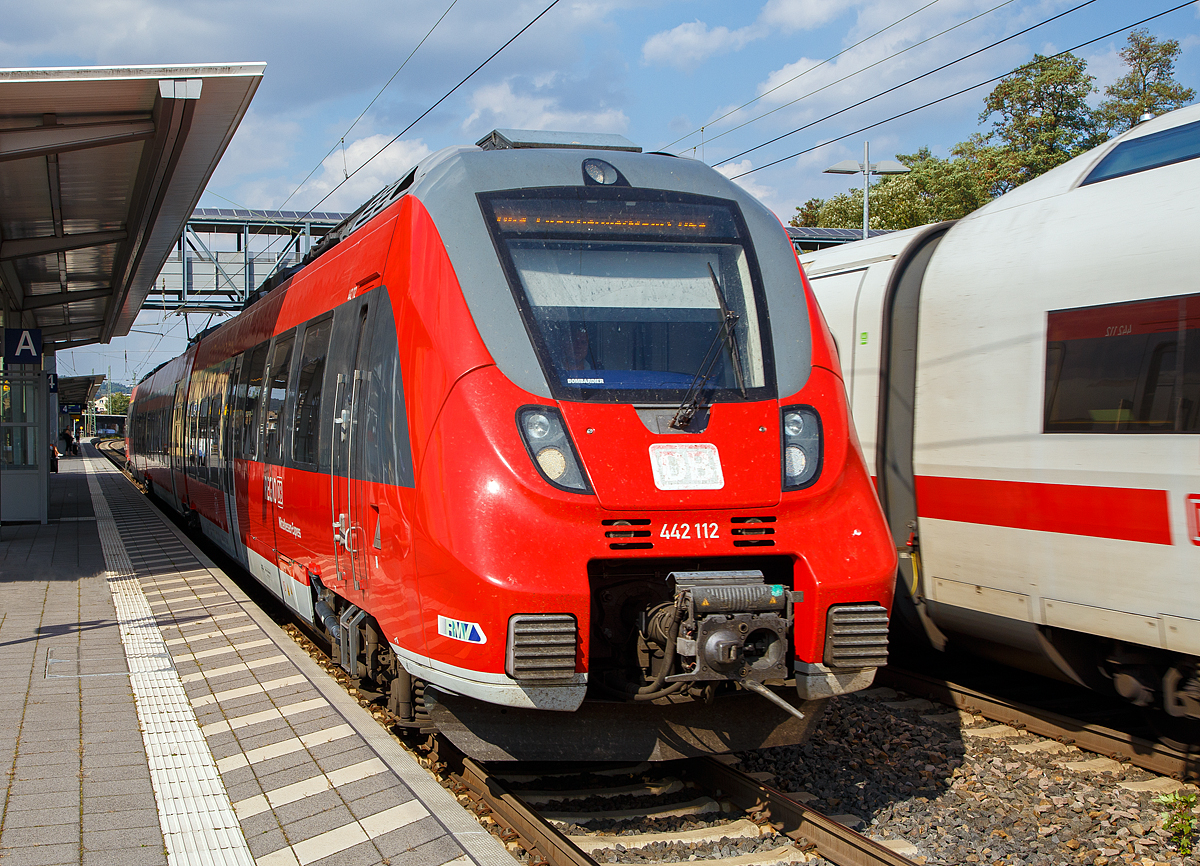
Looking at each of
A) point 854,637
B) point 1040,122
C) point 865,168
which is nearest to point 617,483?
point 854,637

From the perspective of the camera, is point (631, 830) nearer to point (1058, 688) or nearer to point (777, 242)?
point (777, 242)

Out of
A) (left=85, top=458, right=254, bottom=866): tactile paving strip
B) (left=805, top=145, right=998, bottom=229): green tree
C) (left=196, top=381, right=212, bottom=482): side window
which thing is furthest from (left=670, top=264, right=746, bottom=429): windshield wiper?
(left=805, top=145, right=998, bottom=229): green tree

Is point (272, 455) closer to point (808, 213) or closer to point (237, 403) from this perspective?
point (237, 403)

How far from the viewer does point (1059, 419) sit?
5953 mm

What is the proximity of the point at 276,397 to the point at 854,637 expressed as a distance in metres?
5.34

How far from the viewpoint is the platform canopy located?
30.3ft

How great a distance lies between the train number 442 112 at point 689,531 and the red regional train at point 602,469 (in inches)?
0.5

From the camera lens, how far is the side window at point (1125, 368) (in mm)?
5258

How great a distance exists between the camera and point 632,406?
4602 mm

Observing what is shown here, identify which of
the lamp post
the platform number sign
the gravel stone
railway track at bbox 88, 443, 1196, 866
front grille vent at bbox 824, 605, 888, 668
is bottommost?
the gravel stone

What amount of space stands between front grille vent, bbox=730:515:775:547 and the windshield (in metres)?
0.61

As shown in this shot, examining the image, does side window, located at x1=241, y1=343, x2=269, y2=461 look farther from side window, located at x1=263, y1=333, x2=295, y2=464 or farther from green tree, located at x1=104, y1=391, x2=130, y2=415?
green tree, located at x1=104, y1=391, x2=130, y2=415

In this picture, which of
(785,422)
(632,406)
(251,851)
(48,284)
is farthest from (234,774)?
(48,284)

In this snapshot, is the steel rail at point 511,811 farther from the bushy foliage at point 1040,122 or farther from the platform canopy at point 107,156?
the bushy foliage at point 1040,122
